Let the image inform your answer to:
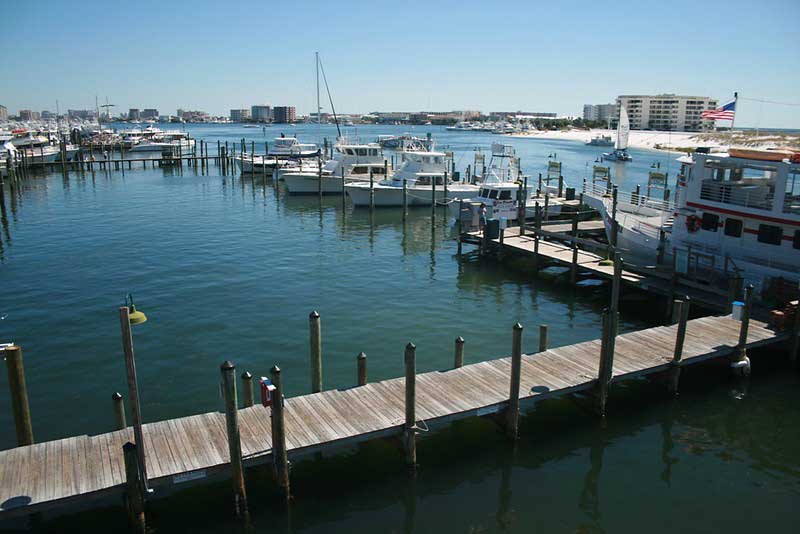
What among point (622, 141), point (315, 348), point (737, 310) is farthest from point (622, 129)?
point (315, 348)

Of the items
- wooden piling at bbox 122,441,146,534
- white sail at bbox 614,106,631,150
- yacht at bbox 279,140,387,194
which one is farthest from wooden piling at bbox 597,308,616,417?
white sail at bbox 614,106,631,150

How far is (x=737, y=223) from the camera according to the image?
23.1 m

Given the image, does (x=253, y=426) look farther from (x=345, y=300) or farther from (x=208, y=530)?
(x=345, y=300)

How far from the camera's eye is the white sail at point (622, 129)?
9969 cm

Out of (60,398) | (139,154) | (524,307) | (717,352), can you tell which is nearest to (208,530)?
(60,398)

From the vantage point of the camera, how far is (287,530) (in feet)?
38.7

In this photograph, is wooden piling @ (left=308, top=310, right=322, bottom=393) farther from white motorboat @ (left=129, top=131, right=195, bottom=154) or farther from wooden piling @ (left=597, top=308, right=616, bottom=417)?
white motorboat @ (left=129, top=131, right=195, bottom=154)

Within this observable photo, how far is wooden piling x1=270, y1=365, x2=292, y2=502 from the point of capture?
1127cm

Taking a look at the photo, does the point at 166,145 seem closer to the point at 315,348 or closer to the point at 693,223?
the point at 693,223

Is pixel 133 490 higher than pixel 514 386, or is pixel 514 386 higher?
pixel 514 386

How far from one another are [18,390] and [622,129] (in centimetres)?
10321

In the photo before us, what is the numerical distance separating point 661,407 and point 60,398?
16267 mm

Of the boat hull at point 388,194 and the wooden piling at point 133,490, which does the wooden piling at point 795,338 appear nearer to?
the wooden piling at point 133,490

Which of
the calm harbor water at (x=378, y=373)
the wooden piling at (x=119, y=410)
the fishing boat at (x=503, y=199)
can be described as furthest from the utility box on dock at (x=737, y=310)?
the wooden piling at (x=119, y=410)
